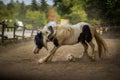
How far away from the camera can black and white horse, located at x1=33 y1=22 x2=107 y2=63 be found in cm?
143

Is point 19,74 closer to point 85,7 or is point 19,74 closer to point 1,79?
point 1,79

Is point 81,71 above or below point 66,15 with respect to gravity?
below

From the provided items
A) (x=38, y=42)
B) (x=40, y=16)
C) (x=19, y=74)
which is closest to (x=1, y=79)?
(x=19, y=74)

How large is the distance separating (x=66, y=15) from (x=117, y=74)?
13.1 inches

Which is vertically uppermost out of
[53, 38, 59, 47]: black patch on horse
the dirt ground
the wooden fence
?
the wooden fence

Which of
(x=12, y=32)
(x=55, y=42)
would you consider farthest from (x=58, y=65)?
(x=12, y=32)

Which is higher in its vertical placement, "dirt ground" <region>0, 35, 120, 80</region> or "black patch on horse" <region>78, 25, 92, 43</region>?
"black patch on horse" <region>78, 25, 92, 43</region>

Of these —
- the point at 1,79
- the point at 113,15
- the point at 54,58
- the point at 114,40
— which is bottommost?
the point at 1,79

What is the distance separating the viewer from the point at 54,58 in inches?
58.0

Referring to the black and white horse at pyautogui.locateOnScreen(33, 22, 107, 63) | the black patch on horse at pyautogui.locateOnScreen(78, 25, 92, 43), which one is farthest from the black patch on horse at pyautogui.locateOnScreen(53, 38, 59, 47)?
the black patch on horse at pyautogui.locateOnScreen(78, 25, 92, 43)

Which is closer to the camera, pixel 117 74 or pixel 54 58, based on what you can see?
pixel 117 74

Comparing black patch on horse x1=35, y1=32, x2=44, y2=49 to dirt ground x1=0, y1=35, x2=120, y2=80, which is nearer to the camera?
dirt ground x1=0, y1=35, x2=120, y2=80

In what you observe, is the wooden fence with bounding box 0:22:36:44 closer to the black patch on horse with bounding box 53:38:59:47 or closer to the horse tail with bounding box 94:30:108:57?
the black patch on horse with bounding box 53:38:59:47

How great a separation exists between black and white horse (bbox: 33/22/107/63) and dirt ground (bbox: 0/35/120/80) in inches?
1.0
